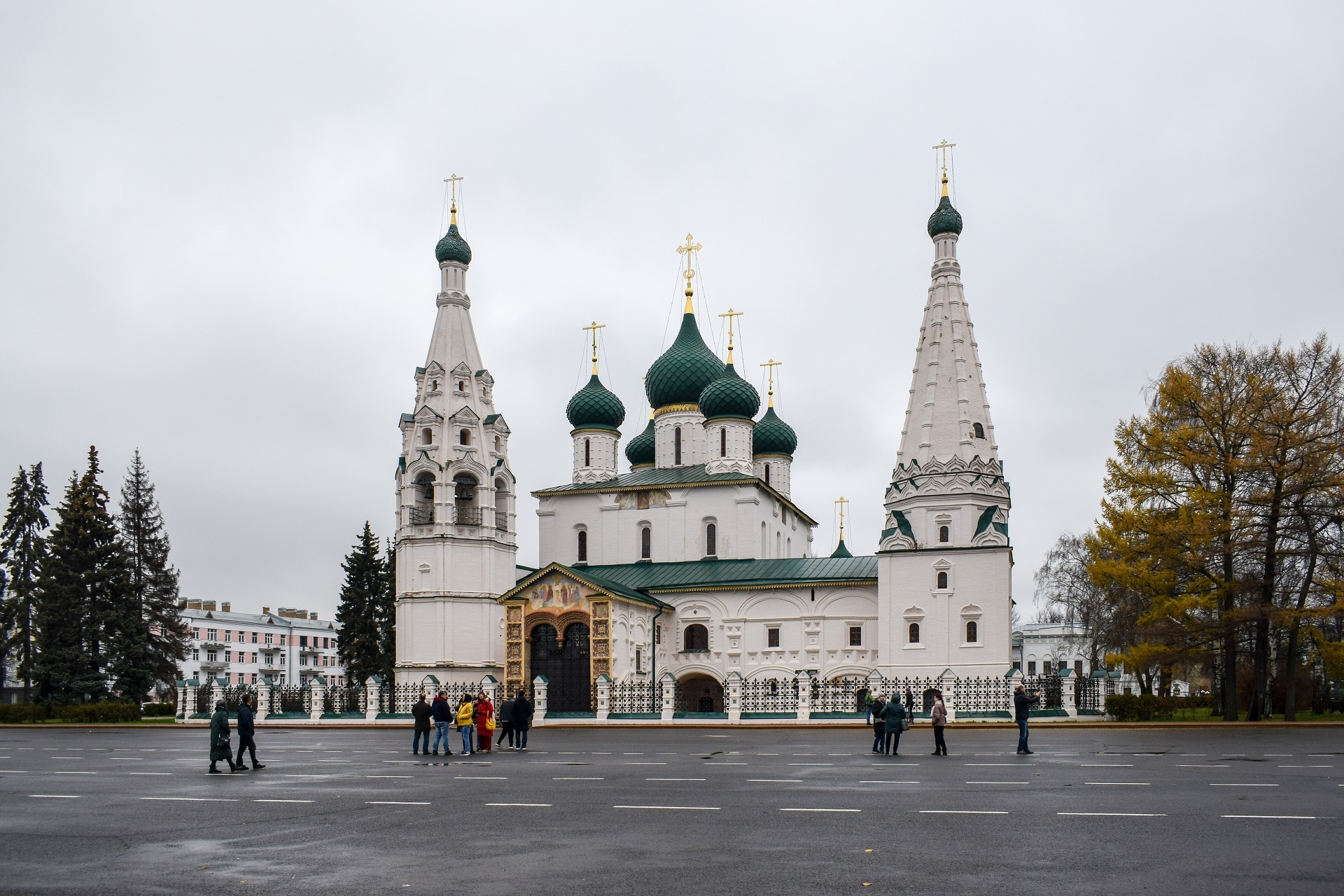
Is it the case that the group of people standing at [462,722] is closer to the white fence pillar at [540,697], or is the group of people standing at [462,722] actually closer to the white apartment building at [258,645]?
the white fence pillar at [540,697]

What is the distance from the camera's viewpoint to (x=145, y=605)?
4800 centimetres

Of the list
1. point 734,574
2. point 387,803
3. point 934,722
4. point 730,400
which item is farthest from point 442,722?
point 730,400

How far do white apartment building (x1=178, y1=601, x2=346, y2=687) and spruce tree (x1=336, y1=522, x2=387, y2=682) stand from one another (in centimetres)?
2590

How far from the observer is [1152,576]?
31672 millimetres

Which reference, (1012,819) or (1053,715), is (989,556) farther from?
(1012,819)

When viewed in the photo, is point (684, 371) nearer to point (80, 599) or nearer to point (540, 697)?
point (540, 697)

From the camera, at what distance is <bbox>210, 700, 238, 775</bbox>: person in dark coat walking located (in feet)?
56.7

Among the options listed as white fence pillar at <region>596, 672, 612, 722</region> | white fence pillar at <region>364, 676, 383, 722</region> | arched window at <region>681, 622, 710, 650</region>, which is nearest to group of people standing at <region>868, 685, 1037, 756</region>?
white fence pillar at <region>596, 672, 612, 722</region>

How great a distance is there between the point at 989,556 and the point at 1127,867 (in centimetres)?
2979

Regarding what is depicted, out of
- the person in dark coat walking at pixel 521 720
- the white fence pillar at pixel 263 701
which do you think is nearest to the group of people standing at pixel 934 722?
the person in dark coat walking at pixel 521 720

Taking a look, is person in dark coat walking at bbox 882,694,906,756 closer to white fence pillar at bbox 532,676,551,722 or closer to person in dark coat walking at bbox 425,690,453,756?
person in dark coat walking at bbox 425,690,453,756

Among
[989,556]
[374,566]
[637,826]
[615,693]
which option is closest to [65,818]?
[637,826]

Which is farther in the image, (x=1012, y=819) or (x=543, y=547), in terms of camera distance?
(x=543, y=547)

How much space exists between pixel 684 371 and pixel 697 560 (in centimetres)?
896
